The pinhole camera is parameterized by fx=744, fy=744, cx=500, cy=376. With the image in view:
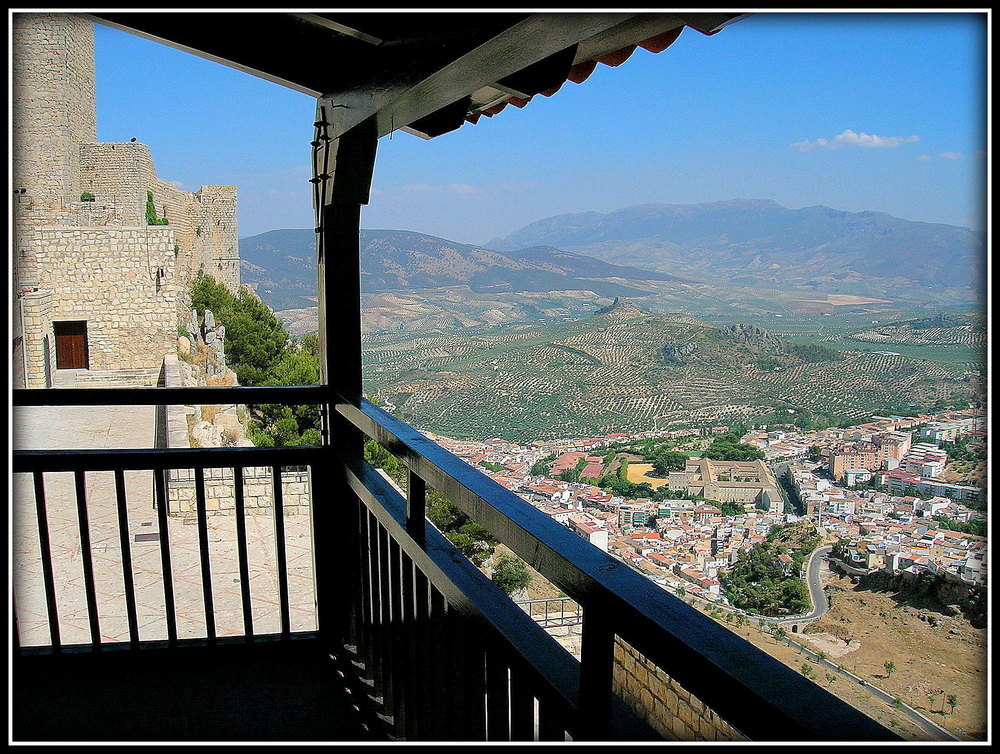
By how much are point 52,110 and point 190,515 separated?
18.2 metres

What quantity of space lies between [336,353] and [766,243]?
12354 mm

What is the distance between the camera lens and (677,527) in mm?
7938

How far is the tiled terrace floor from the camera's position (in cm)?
469

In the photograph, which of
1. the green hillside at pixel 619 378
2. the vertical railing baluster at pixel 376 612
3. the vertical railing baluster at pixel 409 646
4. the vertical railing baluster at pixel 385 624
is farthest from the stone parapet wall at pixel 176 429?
the vertical railing baluster at pixel 409 646

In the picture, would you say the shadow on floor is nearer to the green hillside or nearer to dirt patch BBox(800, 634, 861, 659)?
dirt patch BBox(800, 634, 861, 659)

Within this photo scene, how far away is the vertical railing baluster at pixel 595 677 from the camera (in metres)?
0.84

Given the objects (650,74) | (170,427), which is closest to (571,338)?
(650,74)

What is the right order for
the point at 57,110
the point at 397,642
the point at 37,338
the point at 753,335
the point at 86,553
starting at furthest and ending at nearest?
1. the point at 57,110
2. the point at 37,338
3. the point at 753,335
4. the point at 86,553
5. the point at 397,642

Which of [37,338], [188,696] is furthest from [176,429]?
[37,338]

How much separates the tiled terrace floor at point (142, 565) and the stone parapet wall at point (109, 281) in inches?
331

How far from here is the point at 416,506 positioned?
1.55 m

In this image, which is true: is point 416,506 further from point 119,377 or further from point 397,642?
point 119,377

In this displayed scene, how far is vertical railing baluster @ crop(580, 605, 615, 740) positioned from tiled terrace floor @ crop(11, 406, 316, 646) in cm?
377

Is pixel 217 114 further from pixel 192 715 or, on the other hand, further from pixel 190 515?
pixel 192 715
